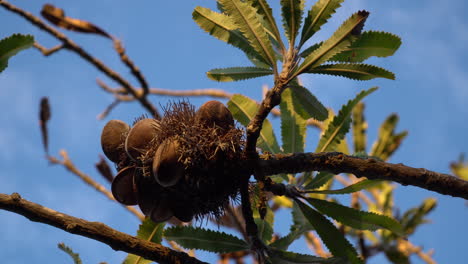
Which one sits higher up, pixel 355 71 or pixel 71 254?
pixel 355 71

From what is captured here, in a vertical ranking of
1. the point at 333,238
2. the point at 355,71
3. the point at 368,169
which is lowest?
the point at 333,238

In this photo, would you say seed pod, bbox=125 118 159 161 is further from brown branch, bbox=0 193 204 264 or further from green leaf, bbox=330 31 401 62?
green leaf, bbox=330 31 401 62

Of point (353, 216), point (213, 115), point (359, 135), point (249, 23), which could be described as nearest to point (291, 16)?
point (249, 23)

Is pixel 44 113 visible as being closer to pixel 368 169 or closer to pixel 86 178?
pixel 86 178

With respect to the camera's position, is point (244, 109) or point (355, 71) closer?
point (355, 71)

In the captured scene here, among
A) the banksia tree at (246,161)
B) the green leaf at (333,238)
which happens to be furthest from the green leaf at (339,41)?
the green leaf at (333,238)

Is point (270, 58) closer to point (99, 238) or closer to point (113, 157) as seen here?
point (113, 157)

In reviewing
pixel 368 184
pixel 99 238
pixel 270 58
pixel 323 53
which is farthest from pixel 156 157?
pixel 368 184
